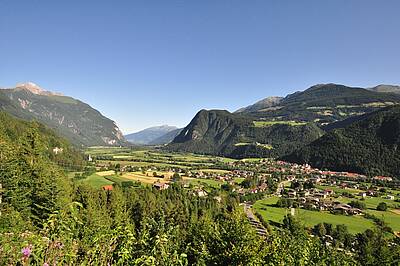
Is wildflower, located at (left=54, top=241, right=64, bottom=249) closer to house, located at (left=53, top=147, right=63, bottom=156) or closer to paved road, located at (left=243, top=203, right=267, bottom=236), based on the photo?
paved road, located at (left=243, top=203, right=267, bottom=236)

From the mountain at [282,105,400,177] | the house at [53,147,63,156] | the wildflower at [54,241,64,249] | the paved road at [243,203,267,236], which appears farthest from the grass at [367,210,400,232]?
the house at [53,147,63,156]

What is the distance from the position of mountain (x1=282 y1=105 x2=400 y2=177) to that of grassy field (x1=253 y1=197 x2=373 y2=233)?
75.3m

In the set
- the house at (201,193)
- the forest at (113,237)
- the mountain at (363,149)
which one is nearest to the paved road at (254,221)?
the house at (201,193)

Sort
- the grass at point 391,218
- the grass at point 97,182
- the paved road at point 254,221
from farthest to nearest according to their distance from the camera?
the grass at point 97,182, the grass at point 391,218, the paved road at point 254,221

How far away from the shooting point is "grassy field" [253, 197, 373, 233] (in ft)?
171

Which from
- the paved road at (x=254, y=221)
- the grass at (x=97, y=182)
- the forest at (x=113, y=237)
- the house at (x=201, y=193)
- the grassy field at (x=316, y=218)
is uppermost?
the forest at (x=113, y=237)

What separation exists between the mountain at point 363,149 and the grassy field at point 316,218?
75.3 meters

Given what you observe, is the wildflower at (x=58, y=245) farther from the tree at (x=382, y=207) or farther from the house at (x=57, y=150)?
the house at (x=57, y=150)

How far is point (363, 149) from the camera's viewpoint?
138125 mm

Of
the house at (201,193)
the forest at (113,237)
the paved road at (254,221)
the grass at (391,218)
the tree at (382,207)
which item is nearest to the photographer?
the forest at (113,237)

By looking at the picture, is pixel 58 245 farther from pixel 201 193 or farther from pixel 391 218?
pixel 391 218

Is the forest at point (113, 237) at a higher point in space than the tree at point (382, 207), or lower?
higher

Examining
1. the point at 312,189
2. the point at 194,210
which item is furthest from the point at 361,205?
the point at 194,210

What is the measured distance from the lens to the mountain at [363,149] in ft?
414
